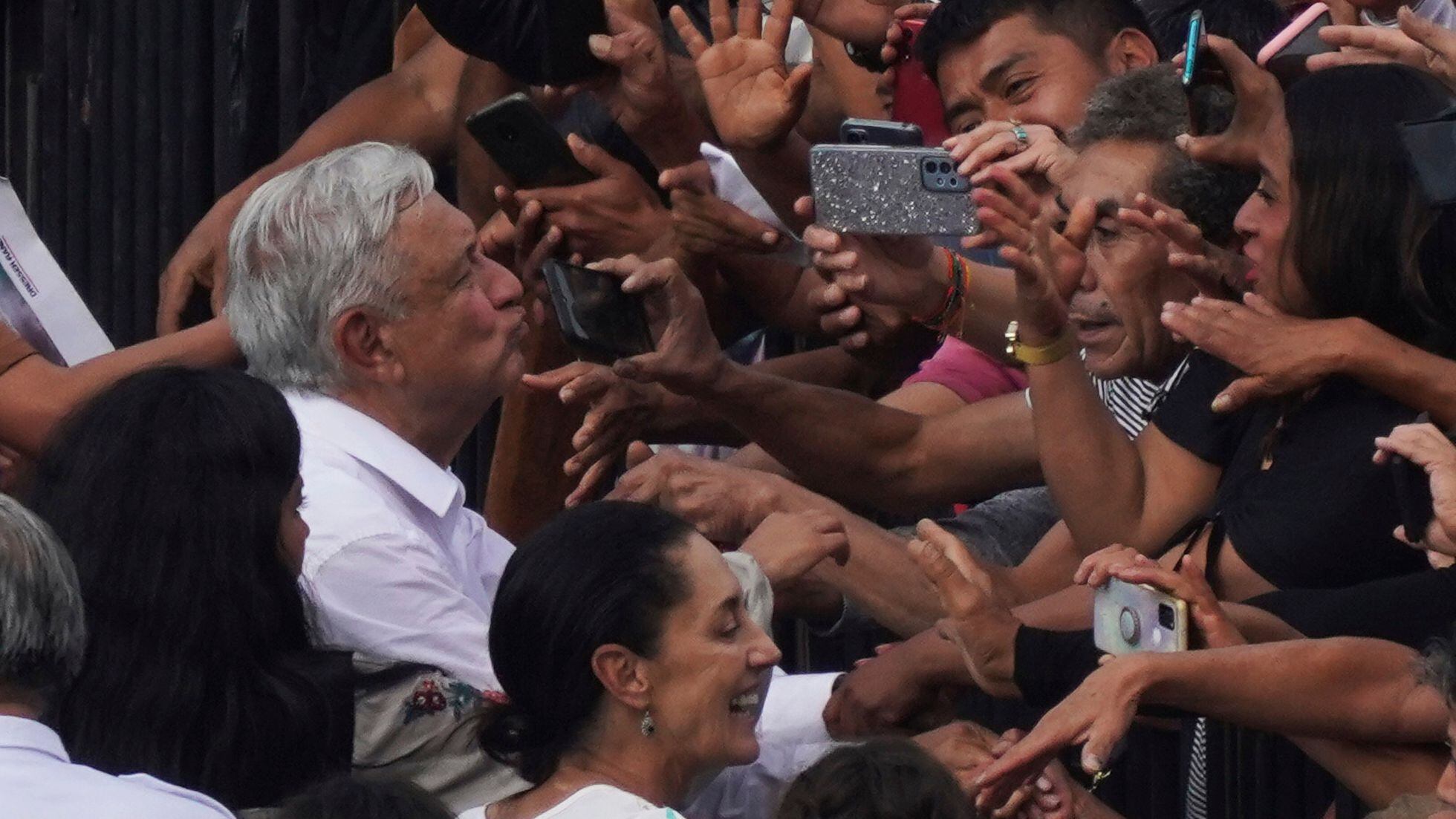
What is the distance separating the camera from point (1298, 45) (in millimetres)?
3861

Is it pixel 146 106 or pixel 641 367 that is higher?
pixel 641 367

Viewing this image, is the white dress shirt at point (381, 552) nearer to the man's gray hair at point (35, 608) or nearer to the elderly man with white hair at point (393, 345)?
the elderly man with white hair at point (393, 345)

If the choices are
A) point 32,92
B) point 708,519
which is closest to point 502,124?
point 708,519

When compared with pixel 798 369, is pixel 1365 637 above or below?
above

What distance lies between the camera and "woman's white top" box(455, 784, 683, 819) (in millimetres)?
2869

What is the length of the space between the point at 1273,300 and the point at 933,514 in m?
1.47

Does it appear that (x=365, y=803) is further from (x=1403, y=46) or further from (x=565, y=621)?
(x=1403, y=46)

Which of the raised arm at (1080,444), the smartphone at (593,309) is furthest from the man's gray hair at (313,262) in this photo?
the raised arm at (1080,444)

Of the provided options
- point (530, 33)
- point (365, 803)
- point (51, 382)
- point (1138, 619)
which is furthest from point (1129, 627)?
point (51, 382)

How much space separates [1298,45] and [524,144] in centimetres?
126

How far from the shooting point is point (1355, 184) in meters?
3.38

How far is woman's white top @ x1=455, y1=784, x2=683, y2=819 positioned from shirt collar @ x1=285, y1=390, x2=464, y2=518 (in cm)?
73

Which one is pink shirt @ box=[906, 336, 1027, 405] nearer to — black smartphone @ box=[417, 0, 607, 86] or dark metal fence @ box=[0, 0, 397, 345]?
black smartphone @ box=[417, 0, 607, 86]

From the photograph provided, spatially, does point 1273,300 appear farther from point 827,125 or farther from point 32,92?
point 32,92
